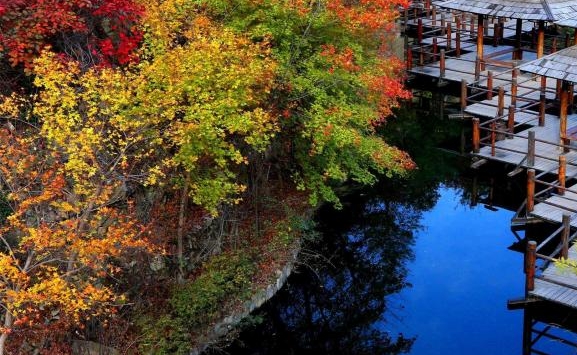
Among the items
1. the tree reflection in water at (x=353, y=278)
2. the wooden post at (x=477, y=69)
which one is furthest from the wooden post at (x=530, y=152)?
the wooden post at (x=477, y=69)

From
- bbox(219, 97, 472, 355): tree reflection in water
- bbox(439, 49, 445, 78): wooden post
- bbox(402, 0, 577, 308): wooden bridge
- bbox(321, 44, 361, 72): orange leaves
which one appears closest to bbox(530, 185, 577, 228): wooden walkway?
bbox(402, 0, 577, 308): wooden bridge

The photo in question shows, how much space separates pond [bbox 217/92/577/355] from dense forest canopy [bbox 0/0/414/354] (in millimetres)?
2236

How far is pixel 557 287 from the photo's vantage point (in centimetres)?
1977

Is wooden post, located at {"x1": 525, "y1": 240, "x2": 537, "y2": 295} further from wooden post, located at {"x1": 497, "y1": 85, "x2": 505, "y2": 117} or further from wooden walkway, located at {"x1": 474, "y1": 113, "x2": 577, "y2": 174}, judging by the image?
wooden post, located at {"x1": 497, "y1": 85, "x2": 505, "y2": 117}

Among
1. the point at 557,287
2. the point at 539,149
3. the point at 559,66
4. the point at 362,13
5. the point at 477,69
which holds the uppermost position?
the point at 362,13

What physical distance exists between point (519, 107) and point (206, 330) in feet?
58.3

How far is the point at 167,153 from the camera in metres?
19.5

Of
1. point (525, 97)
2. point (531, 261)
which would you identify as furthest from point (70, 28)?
point (525, 97)

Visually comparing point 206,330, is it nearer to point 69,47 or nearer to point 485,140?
point 69,47

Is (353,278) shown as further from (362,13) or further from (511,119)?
(511,119)

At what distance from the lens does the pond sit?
20719 millimetres

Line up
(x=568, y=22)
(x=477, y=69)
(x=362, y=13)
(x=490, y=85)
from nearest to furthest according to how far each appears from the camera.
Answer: (x=362, y=13)
(x=568, y=22)
(x=490, y=85)
(x=477, y=69)

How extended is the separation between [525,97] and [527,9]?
150 inches

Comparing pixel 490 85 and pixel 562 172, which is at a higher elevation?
pixel 490 85
